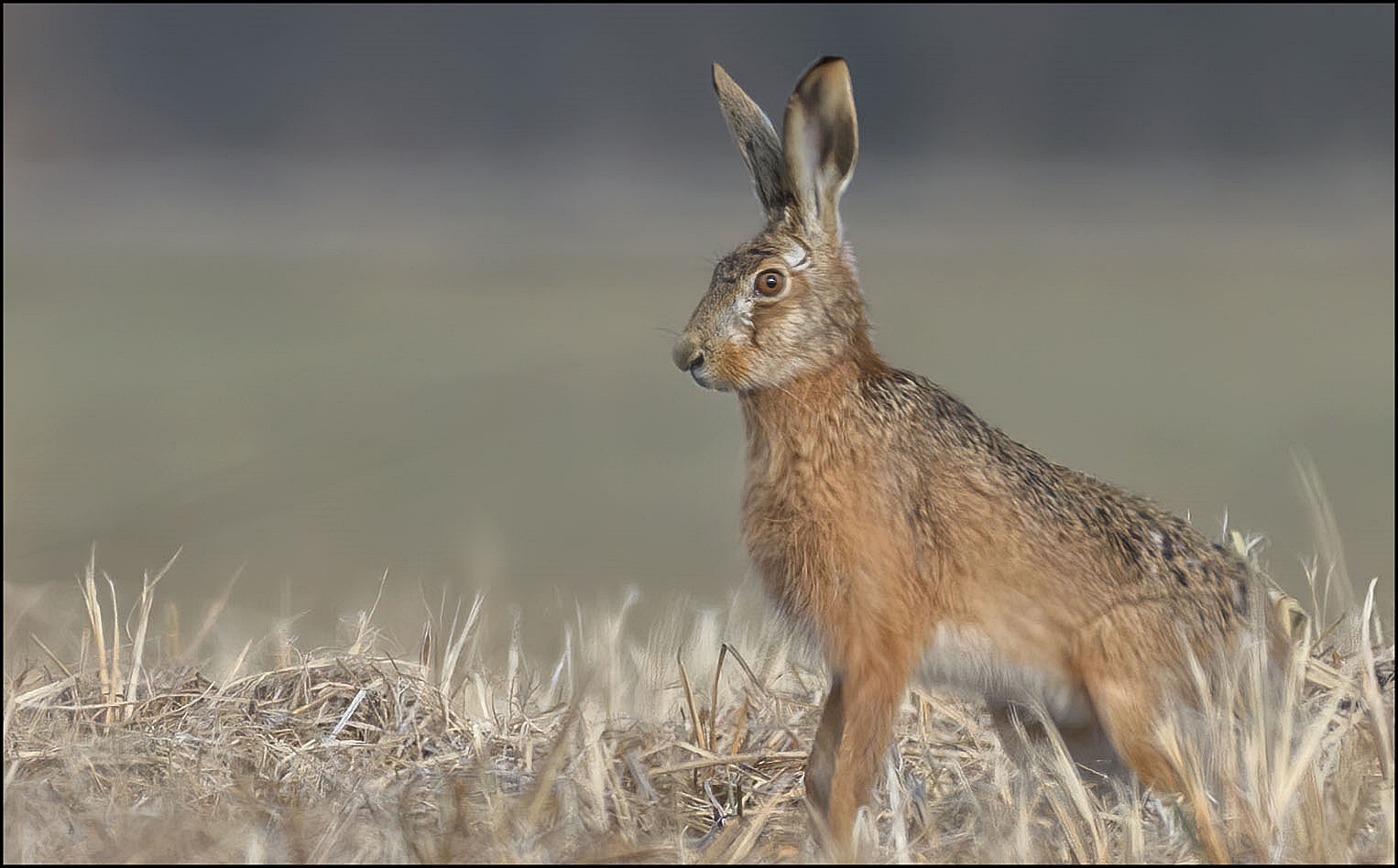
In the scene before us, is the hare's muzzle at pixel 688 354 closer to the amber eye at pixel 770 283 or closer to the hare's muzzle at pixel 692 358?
the hare's muzzle at pixel 692 358

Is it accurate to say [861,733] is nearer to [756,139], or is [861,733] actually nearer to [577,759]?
[577,759]

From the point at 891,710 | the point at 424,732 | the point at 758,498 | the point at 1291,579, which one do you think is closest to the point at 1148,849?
the point at 891,710

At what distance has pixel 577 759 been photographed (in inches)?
167

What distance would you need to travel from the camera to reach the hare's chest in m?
4.36

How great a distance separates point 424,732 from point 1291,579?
4707 millimetres

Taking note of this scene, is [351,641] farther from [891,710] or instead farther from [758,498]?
[891,710]

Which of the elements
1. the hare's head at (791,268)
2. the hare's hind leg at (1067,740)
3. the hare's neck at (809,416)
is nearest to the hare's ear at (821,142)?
the hare's head at (791,268)

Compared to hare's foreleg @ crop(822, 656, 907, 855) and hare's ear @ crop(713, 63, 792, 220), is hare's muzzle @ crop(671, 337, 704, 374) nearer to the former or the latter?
hare's ear @ crop(713, 63, 792, 220)

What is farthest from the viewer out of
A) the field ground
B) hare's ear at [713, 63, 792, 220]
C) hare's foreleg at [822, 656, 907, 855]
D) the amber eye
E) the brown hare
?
hare's ear at [713, 63, 792, 220]

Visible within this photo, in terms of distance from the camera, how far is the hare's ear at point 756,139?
4.67 metres

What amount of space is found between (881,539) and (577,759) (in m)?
0.97

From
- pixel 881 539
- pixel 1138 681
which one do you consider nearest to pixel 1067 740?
pixel 1138 681

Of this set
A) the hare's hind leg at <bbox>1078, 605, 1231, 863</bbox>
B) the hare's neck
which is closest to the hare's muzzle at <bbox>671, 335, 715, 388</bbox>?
the hare's neck

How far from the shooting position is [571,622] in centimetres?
542
